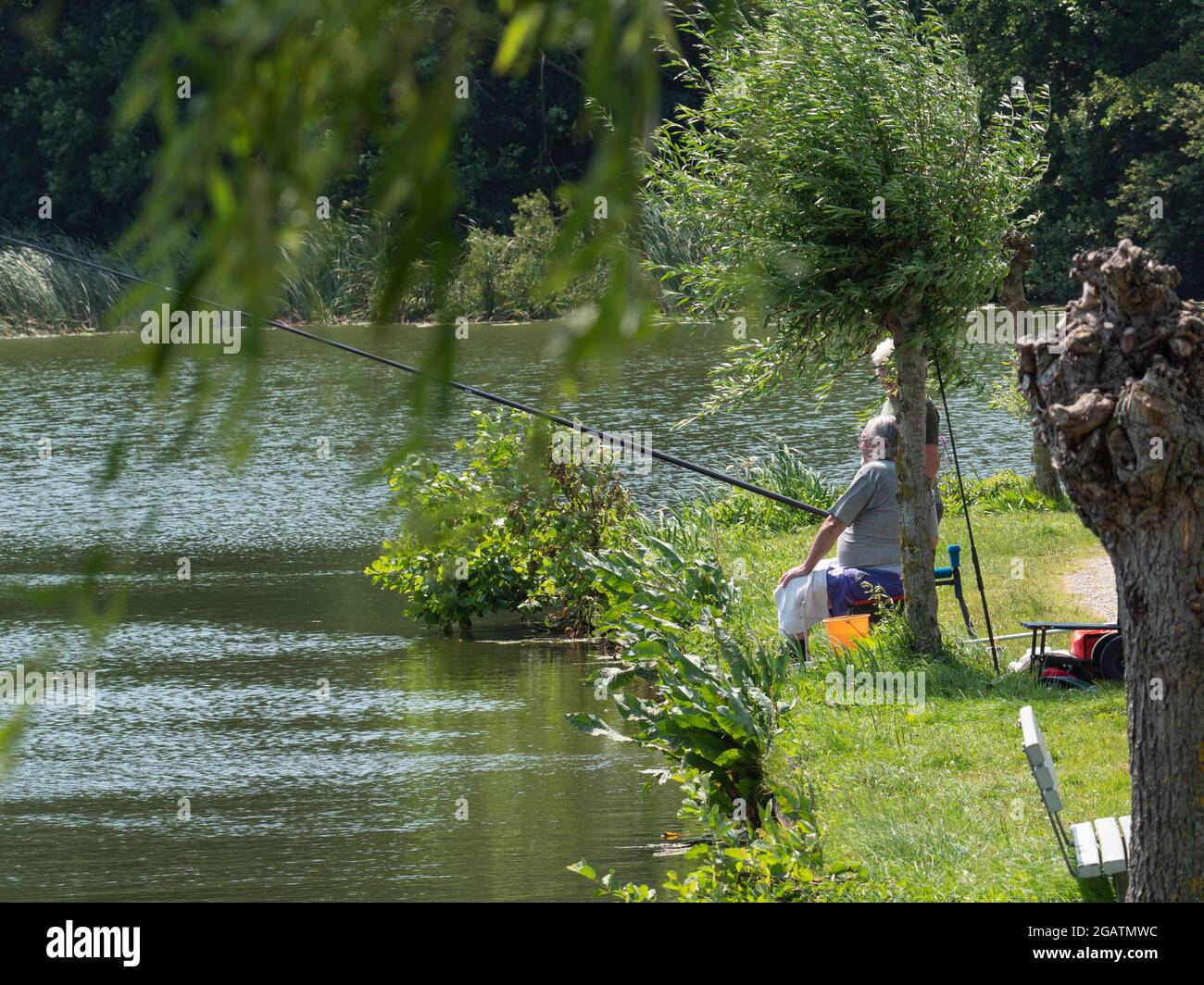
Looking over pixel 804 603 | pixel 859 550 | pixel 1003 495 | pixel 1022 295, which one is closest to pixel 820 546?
pixel 804 603

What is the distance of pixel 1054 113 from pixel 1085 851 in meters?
32.2

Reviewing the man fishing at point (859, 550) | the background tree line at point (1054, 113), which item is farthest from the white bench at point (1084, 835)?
the background tree line at point (1054, 113)

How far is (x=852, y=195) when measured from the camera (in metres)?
8.00

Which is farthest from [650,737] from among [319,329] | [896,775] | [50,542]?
[319,329]

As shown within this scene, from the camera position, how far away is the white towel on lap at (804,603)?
838cm

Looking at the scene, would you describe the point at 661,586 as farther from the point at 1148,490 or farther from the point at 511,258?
the point at 511,258

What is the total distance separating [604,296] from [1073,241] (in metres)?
39.4

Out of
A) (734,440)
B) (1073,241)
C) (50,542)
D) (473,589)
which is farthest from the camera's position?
(1073,241)

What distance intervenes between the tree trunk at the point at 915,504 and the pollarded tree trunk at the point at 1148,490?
3.70 m

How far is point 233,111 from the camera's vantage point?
73.1 inches
